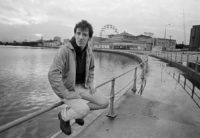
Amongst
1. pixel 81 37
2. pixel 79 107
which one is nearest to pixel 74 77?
pixel 79 107

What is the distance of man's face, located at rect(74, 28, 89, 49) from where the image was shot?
257 centimetres

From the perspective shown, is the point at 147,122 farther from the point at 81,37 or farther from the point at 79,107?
the point at 81,37

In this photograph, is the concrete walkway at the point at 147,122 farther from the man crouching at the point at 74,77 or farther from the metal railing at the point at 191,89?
the metal railing at the point at 191,89

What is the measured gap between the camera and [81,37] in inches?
101

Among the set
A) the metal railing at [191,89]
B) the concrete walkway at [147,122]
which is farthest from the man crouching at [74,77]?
the metal railing at [191,89]

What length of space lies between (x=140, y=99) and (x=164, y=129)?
220cm

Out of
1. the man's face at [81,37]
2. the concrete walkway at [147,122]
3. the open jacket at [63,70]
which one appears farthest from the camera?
the concrete walkway at [147,122]

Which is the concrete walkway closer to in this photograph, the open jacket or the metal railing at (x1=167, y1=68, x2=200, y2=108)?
the metal railing at (x1=167, y1=68, x2=200, y2=108)

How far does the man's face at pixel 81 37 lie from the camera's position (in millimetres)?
2572

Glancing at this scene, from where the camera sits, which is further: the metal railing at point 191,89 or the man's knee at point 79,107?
the metal railing at point 191,89

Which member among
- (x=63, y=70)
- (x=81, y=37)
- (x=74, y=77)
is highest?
(x=81, y=37)

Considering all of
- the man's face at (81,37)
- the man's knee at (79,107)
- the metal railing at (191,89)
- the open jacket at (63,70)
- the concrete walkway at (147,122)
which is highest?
the man's face at (81,37)

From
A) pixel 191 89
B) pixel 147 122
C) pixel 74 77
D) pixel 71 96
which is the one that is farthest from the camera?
pixel 191 89

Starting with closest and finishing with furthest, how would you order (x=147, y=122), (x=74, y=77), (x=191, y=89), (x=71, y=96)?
(x=71, y=96) → (x=74, y=77) → (x=147, y=122) → (x=191, y=89)
